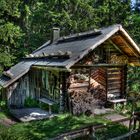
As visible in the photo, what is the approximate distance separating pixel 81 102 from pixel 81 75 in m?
1.63

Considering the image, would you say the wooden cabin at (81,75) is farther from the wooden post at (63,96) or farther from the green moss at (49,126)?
the green moss at (49,126)

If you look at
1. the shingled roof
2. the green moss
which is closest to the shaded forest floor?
the green moss

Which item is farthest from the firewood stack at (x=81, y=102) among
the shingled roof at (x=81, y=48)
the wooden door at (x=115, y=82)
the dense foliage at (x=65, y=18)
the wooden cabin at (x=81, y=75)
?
the dense foliage at (x=65, y=18)

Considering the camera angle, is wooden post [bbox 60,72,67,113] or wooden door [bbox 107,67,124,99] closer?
wooden post [bbox 60,72,67,113]

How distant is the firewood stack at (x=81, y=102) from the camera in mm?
16469

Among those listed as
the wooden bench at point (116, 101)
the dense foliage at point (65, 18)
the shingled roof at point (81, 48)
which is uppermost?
the dense foliage at point (65, 18)

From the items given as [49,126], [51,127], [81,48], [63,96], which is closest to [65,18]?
[81,48]

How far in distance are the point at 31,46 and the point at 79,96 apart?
1609 centimetres

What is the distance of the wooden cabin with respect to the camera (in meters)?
16.7

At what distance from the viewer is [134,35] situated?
30.0 m

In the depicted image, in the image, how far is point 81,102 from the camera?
1658 centimetres

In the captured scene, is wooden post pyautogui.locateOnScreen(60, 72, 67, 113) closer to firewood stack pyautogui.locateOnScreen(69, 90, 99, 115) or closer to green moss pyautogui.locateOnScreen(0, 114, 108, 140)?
firewood stack pyautogui.locateOnScreen(69, 90, 99, 115)

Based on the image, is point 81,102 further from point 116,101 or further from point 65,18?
point 65,18

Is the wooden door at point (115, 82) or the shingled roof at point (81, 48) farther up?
the shingled roof at point (81, 48)
